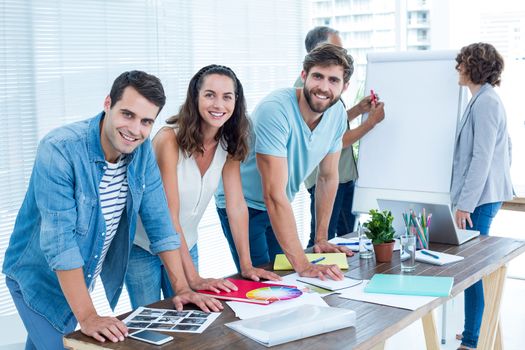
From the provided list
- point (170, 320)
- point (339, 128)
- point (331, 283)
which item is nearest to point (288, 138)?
point (339, 128)

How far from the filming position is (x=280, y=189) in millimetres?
2680

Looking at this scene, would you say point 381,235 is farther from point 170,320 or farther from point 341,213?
point 341,213

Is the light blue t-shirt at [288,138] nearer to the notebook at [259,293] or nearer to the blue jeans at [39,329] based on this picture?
the notebook at [259,293]

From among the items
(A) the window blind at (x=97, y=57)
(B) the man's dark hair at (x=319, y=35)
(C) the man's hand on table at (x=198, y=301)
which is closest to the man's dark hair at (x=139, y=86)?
(C) the man's hand on table at (x=198, y=301)

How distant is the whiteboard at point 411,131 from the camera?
3.82m

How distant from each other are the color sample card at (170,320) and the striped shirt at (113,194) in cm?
27

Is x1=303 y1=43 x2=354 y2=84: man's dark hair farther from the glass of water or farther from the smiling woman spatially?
the glass of water

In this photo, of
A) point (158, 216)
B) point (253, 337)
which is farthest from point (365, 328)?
point (158, 216)

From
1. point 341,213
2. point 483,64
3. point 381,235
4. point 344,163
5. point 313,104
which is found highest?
point 483,64

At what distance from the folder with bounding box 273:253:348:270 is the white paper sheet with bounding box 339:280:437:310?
0.99 feet

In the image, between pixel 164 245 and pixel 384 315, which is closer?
pixel 384 315

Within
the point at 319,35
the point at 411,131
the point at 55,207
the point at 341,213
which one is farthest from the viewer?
the point at 341,213

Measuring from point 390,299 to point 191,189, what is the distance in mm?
799

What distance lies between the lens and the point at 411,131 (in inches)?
155
